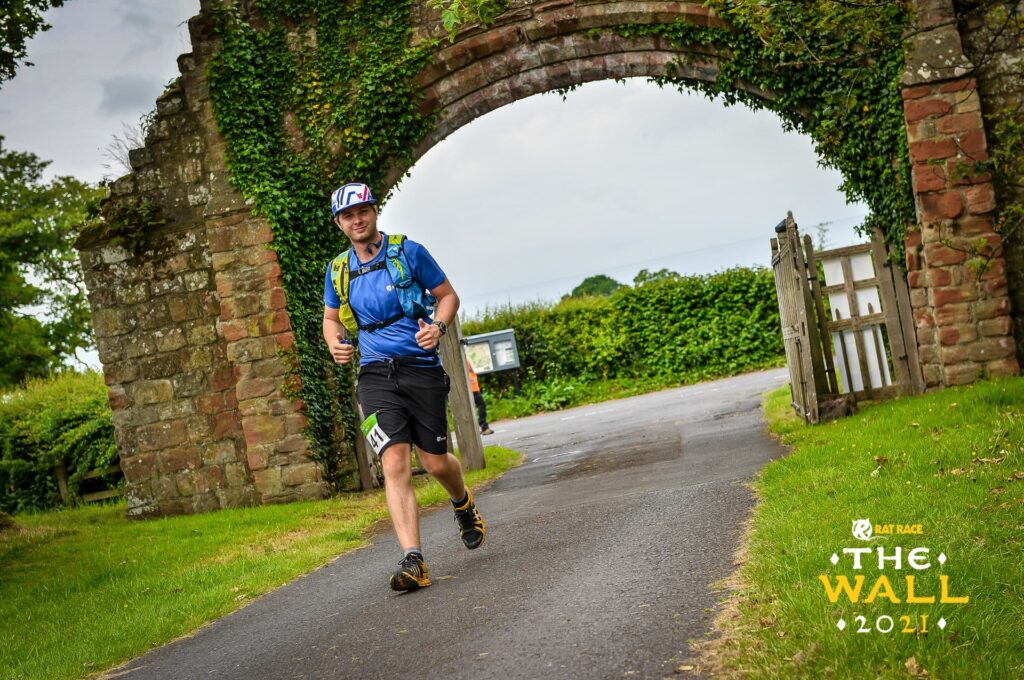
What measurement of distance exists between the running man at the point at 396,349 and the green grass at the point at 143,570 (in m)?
1.70

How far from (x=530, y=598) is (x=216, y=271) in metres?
8.29

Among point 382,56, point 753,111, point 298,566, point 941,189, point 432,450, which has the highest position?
point 382,56

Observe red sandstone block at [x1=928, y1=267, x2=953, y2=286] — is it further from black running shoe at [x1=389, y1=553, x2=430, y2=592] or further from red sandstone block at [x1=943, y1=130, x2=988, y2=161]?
black running shoe at [x1=389, y1=553, x2=430, y2=592]

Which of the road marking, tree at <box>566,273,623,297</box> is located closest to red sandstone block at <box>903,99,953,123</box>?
the road marking

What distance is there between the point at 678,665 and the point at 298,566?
494 centimetres

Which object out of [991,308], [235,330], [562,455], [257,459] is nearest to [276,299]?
[235,330]

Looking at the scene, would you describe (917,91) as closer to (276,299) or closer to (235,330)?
(276,299)

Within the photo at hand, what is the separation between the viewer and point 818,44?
10617 mm

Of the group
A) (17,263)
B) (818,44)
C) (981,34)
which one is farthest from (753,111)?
(17,263)

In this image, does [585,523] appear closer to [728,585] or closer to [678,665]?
[728,585]

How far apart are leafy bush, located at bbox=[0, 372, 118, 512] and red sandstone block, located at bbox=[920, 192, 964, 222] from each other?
42.4 feet

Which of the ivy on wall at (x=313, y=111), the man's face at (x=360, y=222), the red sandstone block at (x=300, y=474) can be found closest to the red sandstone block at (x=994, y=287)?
the ivy on wall at (x=313, y=111)

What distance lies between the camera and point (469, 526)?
6473 mm

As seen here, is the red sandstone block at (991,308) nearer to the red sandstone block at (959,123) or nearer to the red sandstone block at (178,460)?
the red sandstone block at (959,123)
